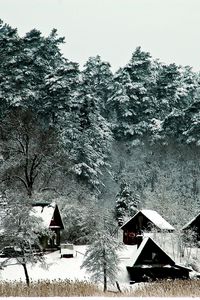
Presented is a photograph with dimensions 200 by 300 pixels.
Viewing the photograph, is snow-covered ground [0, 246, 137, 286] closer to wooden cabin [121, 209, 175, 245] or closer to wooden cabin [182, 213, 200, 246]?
wooden cabin [182, 213, 200, 246]

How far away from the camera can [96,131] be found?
66438 millimetres

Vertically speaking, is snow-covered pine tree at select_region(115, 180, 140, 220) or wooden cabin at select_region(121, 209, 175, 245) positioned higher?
snow-covered pine tree at select_region(115, 180, 140, 220)

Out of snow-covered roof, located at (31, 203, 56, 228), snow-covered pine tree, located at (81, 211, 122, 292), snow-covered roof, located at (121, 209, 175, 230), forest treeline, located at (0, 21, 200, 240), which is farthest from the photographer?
forest treeline, located at (0, 21, 200, 240)

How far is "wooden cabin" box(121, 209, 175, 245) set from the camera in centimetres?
4885

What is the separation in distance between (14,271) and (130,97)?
145 feet

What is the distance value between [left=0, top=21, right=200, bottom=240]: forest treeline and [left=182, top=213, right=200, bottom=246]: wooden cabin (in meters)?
4.22

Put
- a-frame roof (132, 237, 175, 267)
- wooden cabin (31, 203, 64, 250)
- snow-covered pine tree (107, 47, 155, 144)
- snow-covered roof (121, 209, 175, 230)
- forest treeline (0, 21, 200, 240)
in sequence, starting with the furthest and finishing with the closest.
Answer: snow-covered pine tree (107, 47, 155, 144), forest treeline (0, 21, 200, 240), snow-covered roof (121, 209, 175, 230), wooden cabin (31, 203, 64, 250), a-frame roof (132, 237, 175, 267)

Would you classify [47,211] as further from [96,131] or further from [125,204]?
[96,131]

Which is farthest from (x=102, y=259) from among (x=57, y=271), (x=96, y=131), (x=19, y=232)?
(x=96, y=131)

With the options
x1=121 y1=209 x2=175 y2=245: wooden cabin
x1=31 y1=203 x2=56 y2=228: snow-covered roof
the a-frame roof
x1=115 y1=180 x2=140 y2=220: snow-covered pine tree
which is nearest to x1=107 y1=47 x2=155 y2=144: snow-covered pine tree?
x1=115 y1=180 x2=140 y2=220: snow-covered pine tree

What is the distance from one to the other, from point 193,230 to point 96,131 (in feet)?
72.1

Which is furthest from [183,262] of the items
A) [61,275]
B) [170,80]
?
[170,80]

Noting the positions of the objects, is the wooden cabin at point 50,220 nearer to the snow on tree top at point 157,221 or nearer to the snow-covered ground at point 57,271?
the snow-covered ground at point 57,271

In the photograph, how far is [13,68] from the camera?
66812 mm
